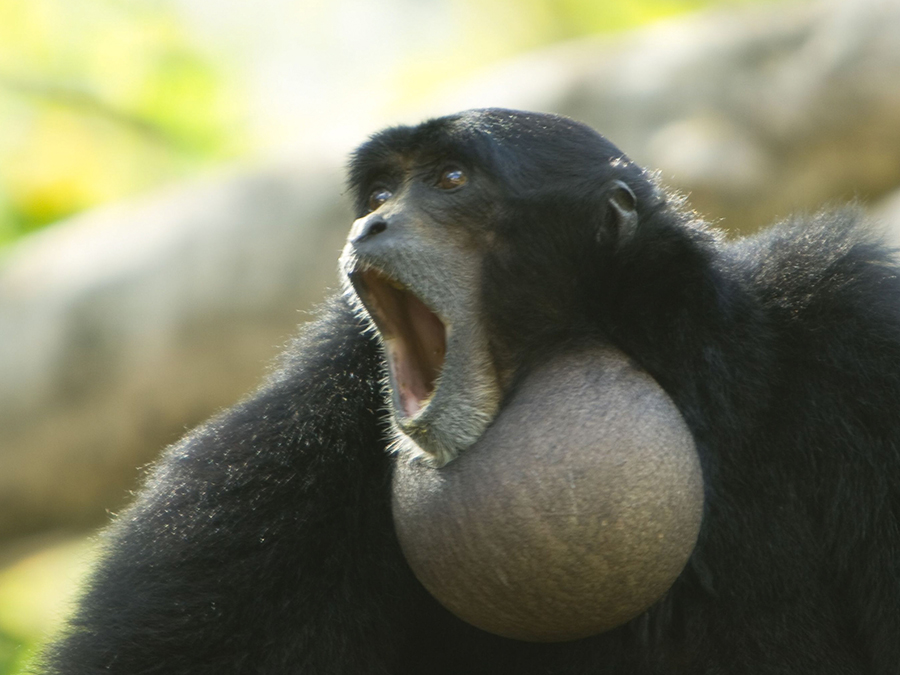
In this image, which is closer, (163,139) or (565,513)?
(565,513)

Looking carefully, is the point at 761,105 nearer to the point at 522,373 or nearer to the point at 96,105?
the point at 522,373

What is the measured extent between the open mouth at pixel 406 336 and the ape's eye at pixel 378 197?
439 mm

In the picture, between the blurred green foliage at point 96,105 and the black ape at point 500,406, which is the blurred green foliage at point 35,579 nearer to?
the blurred green foliage at point 96,105

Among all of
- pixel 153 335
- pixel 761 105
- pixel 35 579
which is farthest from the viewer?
pixel 35 579

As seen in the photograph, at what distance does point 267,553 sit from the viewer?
14.3 feet

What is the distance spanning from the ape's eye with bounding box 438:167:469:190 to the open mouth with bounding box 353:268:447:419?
1.42ft

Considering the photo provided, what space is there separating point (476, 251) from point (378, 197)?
1.79 ft

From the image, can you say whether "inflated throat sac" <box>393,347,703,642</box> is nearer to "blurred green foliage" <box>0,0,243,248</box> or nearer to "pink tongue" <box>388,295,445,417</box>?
"pink tongue" <box>388,295,445,417</box>

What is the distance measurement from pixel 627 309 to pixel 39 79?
14.1 m

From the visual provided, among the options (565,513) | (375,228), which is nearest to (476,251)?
(375,228)

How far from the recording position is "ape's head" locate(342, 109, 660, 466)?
160 inches

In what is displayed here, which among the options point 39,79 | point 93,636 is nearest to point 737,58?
point 93,636

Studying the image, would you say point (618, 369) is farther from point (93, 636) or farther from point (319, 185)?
point (319, 185)

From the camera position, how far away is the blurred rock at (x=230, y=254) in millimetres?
10625
